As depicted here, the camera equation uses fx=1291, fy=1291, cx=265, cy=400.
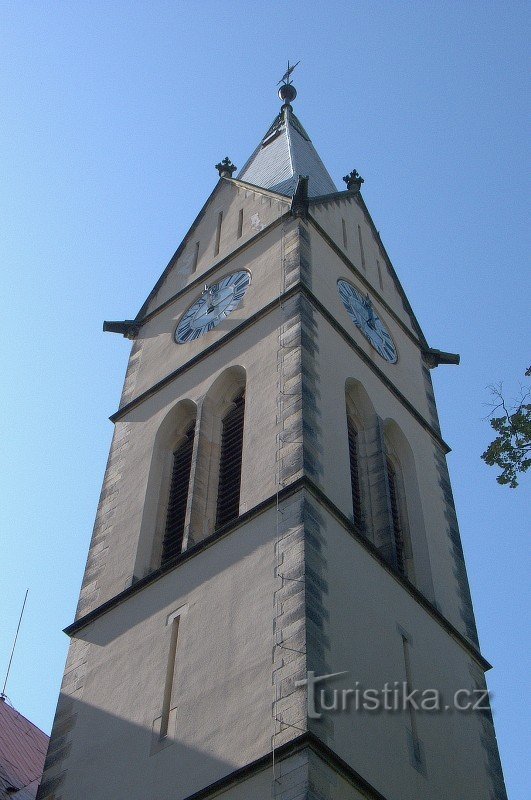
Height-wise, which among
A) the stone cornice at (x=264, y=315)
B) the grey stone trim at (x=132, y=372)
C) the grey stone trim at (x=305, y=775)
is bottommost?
the grey stone trim at (x=305, y=775)

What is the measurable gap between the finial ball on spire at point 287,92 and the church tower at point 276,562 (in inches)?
466

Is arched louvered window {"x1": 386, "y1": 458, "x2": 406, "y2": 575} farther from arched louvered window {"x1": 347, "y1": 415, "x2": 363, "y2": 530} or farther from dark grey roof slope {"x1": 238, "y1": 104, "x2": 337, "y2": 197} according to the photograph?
dark grey roof slope {"x1": 238, "y1": 104, "x2": 337, "y2": 197}

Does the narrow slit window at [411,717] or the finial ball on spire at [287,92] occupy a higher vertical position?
the finial ball on spire at [287,92]

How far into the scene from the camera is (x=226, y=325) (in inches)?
858

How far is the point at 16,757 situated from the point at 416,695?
8.36 metres

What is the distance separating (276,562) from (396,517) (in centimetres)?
457

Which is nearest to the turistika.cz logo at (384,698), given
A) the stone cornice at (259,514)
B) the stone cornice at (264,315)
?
the stone cornice at (259,514)

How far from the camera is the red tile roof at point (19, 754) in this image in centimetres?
1973

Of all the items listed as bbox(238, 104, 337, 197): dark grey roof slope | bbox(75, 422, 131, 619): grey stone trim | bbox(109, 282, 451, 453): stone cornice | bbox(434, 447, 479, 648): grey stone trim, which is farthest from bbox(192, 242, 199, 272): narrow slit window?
bbox(434, 447, 479, 648): grey stone trim

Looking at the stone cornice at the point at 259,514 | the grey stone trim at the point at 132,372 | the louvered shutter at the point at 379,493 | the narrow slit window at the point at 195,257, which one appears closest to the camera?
the stone cornice at the point at 259,514

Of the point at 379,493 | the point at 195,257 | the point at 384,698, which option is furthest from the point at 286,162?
the point at 384,698

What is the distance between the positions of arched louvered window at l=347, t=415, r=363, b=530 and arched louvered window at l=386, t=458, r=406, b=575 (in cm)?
66

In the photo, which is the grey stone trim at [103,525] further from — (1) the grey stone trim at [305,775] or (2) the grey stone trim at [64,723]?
(1) the grey stone trim at [305,775]

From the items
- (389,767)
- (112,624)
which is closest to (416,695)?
(389,767)
